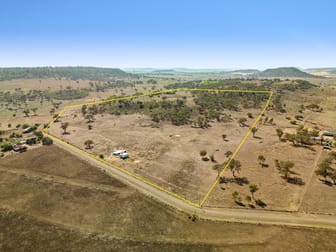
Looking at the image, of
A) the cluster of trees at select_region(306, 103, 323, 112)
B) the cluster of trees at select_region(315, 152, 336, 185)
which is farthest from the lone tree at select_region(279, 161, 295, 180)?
the cluster of trees at select_region(306, 103, 323, 112)

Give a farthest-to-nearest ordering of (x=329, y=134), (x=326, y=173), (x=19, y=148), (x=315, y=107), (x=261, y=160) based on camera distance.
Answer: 1. (x=315, y=107)
2. (x=329, y=134)
3. (x=19, y=148)
4. (x=261, y=160)
5. (x=326, y=173)

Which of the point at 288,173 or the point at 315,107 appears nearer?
the point at 288,173

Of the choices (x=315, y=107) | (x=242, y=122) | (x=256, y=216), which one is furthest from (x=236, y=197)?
(x=315, y=107)

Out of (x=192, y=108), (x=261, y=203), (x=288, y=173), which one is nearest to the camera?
(x=261, y=203)

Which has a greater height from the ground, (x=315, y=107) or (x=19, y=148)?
(x=315, y=107)

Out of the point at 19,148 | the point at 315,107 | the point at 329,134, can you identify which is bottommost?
the point at 19,148

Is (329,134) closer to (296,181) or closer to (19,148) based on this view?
(296,181)

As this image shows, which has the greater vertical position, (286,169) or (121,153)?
(286,169)

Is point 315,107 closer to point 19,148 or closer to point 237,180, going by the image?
point 237,180

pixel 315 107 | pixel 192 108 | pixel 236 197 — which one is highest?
pixel 315 107

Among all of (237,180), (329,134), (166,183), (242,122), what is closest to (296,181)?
(237,180)
